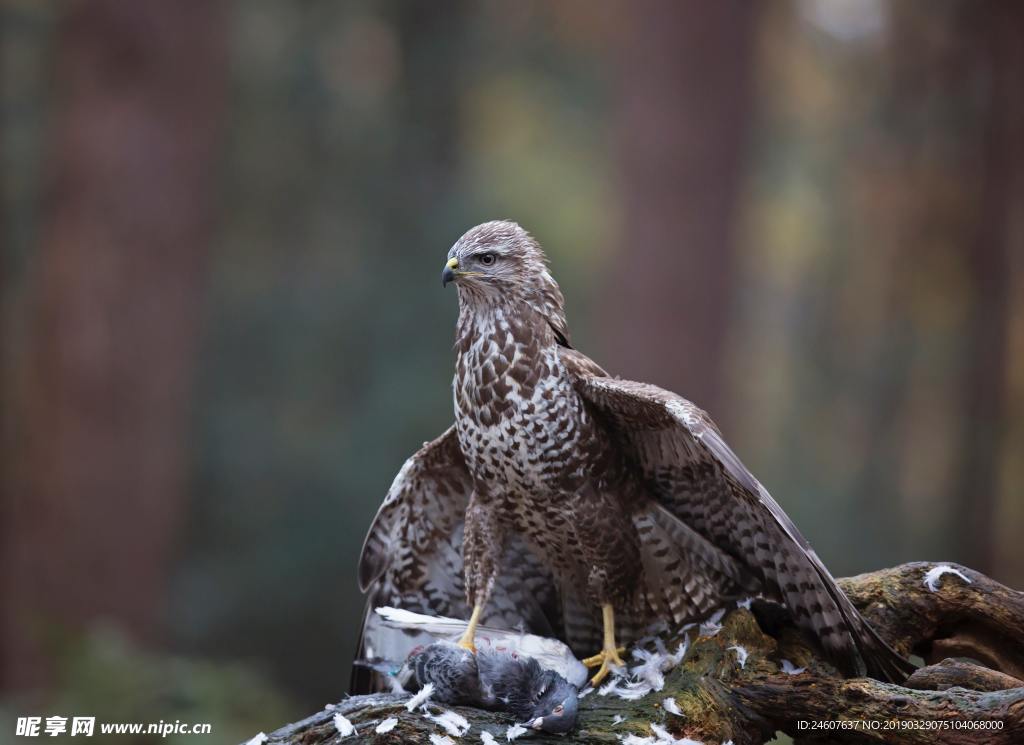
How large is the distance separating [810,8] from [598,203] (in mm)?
4192

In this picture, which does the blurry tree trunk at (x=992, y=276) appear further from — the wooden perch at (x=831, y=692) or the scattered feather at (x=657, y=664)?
the scattered feather at (x=657, y=664)

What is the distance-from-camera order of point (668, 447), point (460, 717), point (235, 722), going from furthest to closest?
point (235, 722), point (668, 447), point (460, 717)

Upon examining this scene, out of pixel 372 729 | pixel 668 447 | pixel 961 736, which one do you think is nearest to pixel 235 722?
pixel 372 729

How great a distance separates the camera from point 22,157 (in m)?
10.5

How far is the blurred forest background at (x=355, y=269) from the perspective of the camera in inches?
299

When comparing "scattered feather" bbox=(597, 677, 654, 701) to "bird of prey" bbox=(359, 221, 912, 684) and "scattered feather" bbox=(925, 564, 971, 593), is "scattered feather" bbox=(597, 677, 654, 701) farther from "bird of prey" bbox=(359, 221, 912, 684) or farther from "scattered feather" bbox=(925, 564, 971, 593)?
"scattered feather" bbox=(925, 564, 971, 593)

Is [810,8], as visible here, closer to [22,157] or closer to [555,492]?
[22,157]

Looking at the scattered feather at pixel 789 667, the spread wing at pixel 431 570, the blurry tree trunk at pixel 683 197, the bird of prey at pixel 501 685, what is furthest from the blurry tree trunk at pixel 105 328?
the scattered feather at pixel 789 667

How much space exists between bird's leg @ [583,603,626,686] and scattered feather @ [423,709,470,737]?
0.59 metres

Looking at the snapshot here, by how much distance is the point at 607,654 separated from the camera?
140 inches

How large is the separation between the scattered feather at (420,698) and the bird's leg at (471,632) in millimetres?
267

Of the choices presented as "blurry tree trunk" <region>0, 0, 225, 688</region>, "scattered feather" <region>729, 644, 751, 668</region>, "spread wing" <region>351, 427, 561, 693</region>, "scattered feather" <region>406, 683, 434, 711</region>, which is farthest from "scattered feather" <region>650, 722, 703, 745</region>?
"blurry tree trunk" <region>0, 0, 225, 688</region>

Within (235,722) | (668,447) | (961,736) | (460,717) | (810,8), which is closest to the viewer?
(961,736)

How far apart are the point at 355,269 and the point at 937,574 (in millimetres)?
8506
